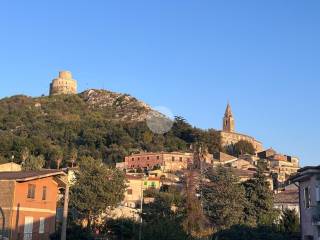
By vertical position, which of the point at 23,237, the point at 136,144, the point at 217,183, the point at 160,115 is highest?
the point at 160,115

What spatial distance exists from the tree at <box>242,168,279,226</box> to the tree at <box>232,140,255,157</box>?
97494 mm

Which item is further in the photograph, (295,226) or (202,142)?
(202,142)

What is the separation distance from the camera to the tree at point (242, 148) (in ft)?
524

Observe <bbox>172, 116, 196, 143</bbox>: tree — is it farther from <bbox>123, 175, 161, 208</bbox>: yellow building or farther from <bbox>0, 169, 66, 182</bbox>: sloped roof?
<bbox>0, 169, 66, 182</bbox>: sloped roof

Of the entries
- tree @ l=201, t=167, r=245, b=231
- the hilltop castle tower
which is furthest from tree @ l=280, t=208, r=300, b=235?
the hilltop castle tower

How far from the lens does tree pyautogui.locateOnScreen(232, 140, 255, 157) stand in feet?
524

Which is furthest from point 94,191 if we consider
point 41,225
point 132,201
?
point 132,201

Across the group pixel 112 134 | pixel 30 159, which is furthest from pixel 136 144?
pixel 30 159

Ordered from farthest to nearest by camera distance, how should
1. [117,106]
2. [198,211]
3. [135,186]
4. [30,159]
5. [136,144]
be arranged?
[117,106] < [136,144] < [30,159] < [135,186] < [198,211]

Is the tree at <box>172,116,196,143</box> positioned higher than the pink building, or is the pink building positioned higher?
the tree at <box>172,116,196,143</box>

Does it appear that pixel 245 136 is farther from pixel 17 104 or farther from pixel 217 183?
pixel 217 183

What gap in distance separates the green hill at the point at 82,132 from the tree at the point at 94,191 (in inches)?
1817

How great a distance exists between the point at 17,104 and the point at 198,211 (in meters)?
136

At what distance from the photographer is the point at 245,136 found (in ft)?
570
